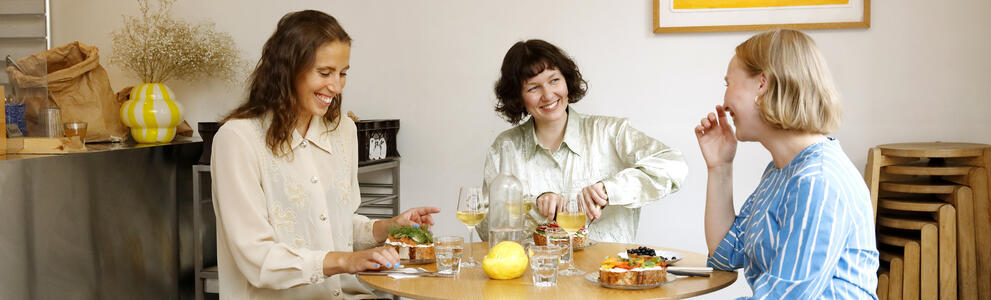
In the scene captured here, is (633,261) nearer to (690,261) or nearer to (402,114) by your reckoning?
(690,261)

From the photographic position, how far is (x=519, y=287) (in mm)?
1781

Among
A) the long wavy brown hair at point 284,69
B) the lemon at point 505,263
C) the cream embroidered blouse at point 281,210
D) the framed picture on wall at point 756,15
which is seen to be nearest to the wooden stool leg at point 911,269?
the framed picture on wall at point 756,15

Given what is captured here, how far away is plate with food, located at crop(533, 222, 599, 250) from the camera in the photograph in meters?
2.06

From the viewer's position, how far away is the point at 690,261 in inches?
81.9

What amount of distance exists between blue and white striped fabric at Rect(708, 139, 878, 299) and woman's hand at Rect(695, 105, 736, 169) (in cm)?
36

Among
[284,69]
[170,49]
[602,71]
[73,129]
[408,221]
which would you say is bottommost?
[408,221]

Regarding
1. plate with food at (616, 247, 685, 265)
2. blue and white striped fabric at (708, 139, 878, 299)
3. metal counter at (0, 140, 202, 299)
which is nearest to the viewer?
blue and white striped fabric at (708, 139, 878, 299)

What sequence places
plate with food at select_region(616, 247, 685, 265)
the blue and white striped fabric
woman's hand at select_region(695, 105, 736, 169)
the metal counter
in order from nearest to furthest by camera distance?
the blue and white striped fabric
plate with food at select_region(616, 247, 685, 265)
woman's hand at select_region(695, 105, 736, 169)
the metal counter

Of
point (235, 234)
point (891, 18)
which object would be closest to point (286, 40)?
point (235, 234)

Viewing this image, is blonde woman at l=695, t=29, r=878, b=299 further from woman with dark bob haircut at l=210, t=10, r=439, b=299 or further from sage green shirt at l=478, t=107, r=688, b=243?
sage green shirt at l=478, t=107, r=688, b=243

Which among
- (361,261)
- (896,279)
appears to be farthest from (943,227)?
(361,261)

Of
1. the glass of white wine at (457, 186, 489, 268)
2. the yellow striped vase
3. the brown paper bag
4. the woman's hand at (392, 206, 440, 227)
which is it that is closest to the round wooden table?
the glass of white wine at (457, 186, 489, 268)

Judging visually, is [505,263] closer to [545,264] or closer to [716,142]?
[545,264]

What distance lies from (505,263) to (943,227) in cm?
187
